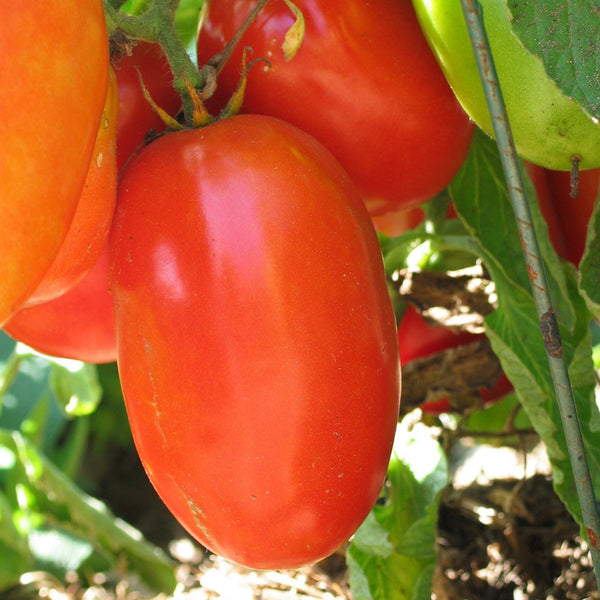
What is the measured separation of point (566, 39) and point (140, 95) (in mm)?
293

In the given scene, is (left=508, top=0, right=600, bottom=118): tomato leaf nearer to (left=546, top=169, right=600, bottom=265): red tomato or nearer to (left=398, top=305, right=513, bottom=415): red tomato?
(left=546, top=169, right=600, bottom=265): red tomato

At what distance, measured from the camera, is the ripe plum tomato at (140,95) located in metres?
0.59

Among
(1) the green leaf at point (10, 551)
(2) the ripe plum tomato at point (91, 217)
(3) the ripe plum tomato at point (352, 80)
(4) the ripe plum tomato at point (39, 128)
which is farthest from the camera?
(1) the green leaf at point (10, 551)

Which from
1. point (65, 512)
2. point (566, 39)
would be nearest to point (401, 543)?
point (566, 39)

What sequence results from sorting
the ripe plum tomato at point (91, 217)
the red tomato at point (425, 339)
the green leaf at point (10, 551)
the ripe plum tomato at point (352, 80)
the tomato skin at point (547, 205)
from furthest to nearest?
the green leaf at point (10, 551) < the red tomato at point (425, 339) < the tomato skin at point (547, 205) < the ripe plum tomato at point (352, 80) < the ripe plum tomato at point (91, 217)

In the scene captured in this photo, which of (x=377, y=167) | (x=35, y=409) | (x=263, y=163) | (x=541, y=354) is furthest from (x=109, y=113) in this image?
(x=35, y=409)

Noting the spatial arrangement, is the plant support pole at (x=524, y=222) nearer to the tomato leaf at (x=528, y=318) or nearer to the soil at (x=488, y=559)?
the tomato leaf at (x=528, y=318)

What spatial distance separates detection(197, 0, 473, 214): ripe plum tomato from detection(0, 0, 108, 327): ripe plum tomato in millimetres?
201

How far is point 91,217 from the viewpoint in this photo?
0.48m

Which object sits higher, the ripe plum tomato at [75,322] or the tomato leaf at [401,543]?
the ripe plum tomato at [75,322]

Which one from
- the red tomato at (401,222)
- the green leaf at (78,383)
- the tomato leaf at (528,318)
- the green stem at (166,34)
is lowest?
the green leaf at (78,383)

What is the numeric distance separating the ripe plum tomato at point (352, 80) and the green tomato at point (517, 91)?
0.05m

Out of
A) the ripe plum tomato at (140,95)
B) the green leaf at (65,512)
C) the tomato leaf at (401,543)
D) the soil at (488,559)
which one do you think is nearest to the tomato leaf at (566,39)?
the ripe plum tomato at (140,95)

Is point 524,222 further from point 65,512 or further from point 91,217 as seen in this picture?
point 65,512
